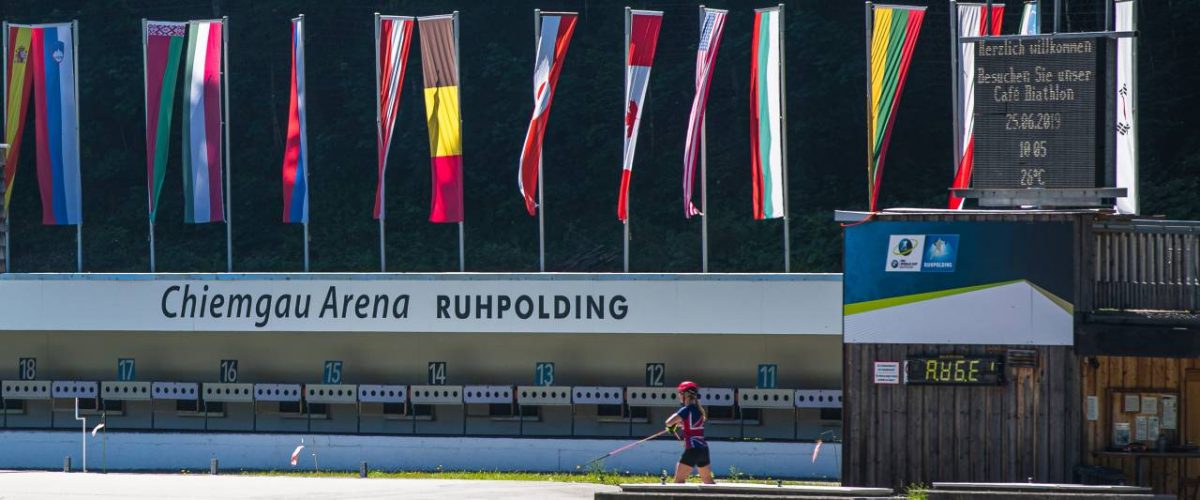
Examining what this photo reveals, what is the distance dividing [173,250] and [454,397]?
24.6m

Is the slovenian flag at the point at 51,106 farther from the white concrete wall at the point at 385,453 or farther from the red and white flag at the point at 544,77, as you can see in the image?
the red and white flag at the point at 544,77

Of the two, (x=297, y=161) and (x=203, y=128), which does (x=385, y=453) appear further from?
(x=203, y=128)

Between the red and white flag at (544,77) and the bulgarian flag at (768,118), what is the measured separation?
11.5 feet

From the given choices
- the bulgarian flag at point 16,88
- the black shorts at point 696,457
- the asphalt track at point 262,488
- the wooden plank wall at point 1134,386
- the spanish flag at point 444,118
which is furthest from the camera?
the bulgarian flag at point 16,88

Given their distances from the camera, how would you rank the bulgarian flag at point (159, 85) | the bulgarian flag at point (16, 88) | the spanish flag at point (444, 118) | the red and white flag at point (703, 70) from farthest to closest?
the bulgarian flag at point (16, 88) → the bulgarian flag at point (159, 85) → the spanish flag at point (444, 118) → the red and white flag at point (703, 70)

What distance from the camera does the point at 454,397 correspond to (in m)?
27.7

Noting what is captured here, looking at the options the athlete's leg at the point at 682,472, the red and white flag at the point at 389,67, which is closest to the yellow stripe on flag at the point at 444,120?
the red and white flag at the point at 389,67

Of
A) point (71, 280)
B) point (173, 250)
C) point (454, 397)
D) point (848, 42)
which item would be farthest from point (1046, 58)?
point (173, 250)

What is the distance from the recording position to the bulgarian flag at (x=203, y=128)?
1161 inches

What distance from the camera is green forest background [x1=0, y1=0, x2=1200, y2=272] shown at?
43.1 meters

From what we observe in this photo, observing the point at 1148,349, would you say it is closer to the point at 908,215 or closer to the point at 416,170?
the point at 908,215

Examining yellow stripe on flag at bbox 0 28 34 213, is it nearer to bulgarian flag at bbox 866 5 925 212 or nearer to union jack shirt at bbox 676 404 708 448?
bulgarian flag at bbox 866 5 925 212

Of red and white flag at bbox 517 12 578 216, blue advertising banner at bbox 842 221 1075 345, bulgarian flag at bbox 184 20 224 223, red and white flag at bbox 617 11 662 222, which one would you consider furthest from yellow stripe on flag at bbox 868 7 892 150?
bulgarian flag at bbox 184 20 224 223

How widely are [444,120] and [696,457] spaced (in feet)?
39.8
